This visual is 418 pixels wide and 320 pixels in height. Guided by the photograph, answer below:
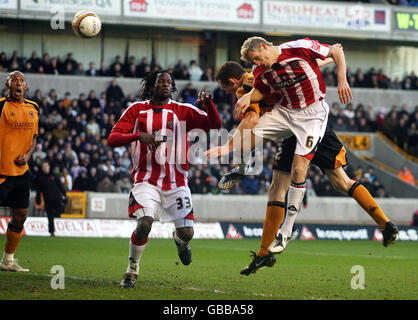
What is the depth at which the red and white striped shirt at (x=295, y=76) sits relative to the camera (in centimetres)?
941

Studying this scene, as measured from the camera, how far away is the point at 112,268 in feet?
38.8

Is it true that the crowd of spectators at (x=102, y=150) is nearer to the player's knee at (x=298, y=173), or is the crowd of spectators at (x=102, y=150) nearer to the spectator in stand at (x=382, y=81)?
the spectator in stand at (x=382, y=81)

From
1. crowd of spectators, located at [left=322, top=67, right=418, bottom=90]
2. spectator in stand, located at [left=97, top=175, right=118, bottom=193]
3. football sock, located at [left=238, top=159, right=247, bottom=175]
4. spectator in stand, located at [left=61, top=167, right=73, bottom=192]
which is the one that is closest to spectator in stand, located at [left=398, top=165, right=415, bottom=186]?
crowd of spectators, located at [left=322, top=67, right=418, bottom=90]

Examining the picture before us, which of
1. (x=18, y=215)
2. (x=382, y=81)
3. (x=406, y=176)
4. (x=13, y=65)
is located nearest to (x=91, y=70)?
(x=13, y=65)

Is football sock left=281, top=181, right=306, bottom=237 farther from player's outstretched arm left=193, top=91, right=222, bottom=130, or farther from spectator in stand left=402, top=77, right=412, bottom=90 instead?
spectator in stand left=402, top=77, right=412, bottom=90

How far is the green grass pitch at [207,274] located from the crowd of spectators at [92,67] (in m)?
12.2

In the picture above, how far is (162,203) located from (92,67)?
69.0ft

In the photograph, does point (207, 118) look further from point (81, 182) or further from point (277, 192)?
point (81, 182)

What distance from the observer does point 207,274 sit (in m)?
11.2

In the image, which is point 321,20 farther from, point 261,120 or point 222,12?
point 261,120

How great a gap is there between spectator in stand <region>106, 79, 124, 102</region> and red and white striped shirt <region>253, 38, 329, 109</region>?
19.1 m

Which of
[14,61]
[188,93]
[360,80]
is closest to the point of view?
[14,61]

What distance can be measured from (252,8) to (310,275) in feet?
73.3

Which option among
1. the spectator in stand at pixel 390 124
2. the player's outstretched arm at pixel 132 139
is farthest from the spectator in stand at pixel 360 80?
the player's outstretched arm at pixel 132 139
